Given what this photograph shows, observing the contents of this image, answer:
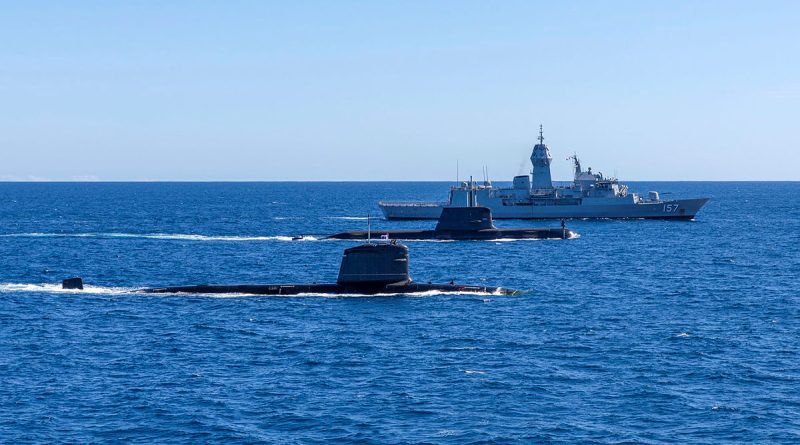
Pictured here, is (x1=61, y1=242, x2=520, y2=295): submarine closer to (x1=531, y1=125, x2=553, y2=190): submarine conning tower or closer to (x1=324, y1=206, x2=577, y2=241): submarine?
(x1=324, y1=206, x2=577, y2=241): submarine

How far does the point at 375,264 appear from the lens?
6084cm

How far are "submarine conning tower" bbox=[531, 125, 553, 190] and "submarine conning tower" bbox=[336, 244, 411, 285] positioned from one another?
98.3m

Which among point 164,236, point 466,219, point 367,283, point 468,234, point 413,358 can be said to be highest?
point 466,219

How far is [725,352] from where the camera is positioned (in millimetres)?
46125

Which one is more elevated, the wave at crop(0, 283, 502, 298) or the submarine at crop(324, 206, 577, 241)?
the submarine at crop(324, 206, 577, 241)

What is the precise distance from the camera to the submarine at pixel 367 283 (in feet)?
199

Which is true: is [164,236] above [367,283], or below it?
above

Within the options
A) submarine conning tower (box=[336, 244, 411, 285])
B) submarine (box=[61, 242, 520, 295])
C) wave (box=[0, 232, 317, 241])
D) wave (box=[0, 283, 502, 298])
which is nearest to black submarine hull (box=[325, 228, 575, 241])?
wave (box=[0, 232, 317, 241])

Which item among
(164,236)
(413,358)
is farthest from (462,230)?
(413,358)

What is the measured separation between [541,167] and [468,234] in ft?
152

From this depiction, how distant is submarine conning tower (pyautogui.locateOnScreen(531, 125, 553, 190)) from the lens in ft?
517

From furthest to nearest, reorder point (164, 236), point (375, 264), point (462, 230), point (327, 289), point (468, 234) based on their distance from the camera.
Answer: point (164, 236) → point (468, 234) → point (462, 230) → point (327, 289) → point (375, 264)

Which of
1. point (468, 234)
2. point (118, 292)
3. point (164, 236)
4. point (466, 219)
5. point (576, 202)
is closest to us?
point (118, 292)

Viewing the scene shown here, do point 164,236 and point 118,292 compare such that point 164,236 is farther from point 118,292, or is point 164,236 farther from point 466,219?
point 118,292
